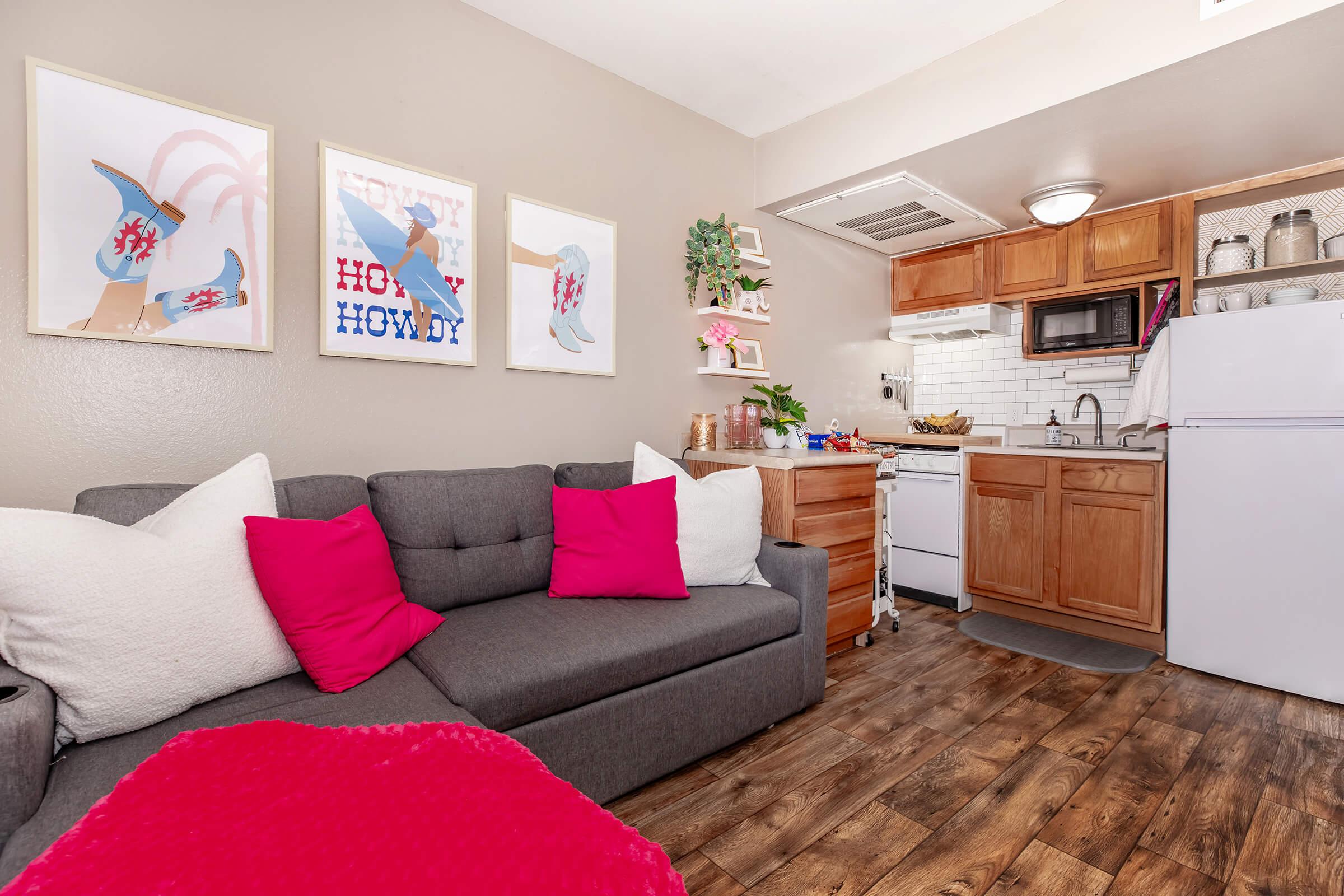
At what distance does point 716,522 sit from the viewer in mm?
2309

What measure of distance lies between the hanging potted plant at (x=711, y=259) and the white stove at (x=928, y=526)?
1.42m

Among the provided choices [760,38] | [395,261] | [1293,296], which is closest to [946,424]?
[1293,296]

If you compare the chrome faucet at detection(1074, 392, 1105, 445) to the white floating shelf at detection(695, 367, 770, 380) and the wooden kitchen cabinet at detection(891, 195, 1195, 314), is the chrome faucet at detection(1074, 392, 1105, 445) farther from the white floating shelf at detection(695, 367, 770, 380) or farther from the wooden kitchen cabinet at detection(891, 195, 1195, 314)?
the white floating shelf at detection(695, 367, 770, 380)

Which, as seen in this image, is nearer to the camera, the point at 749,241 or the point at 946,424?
the point at 749,241

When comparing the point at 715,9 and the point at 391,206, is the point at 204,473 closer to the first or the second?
the point at 391,206

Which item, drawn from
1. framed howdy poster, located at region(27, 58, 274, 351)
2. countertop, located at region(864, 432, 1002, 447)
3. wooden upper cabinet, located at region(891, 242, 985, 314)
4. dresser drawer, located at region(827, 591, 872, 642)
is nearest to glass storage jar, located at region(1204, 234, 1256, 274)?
wooden upper cabinet, located at region(891, 242, 985, 314)

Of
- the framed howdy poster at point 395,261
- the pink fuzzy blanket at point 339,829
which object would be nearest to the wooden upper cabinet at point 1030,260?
the framed howdy poster at point 395,261

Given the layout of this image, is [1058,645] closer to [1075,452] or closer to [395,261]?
[1075,452]

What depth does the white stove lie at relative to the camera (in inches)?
144

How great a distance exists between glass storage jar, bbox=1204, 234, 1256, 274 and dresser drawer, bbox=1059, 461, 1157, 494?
3.55 feet

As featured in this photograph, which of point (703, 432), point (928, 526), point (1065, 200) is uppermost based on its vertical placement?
point (1065, 200)

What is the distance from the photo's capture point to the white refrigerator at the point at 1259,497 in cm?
245

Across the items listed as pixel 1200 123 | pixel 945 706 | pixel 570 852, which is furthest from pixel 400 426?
pixel 1200 123

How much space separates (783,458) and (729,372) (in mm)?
732
